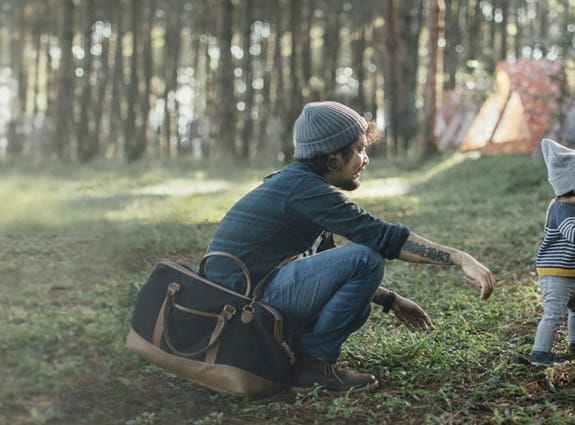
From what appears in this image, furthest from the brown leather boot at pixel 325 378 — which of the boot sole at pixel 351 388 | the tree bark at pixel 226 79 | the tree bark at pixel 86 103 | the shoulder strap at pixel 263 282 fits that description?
the tree bark at pixel 86 103

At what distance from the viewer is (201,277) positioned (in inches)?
157

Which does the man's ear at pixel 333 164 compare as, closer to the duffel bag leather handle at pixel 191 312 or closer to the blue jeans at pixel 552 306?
the duffel bag leather handle at pixel 191 312

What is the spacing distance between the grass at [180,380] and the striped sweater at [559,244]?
20.0 inches

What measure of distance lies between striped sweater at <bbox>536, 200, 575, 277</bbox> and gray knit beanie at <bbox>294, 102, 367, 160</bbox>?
1.14 meters

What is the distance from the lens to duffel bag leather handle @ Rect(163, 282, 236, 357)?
3855mm

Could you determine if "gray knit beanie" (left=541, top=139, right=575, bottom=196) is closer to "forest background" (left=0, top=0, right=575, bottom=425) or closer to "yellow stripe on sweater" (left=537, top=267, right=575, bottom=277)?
"yellow stripe on sweater" (left=537, top=267, right=575, bottom=277)

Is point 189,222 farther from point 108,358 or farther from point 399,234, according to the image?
point 399,234

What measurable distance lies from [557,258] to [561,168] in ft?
1.53

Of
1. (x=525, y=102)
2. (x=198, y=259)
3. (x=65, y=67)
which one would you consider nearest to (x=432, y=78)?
(x=525, y=102)

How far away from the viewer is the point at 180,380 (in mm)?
4395

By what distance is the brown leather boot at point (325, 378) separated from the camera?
4.04 m

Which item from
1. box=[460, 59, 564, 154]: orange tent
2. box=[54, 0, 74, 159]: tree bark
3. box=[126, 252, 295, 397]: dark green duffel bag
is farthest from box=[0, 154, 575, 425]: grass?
box=[54, 0, 74, 159]: tree bark

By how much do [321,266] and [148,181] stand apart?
12.0 m

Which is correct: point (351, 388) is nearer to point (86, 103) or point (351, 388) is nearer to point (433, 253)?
point (433, 253)
